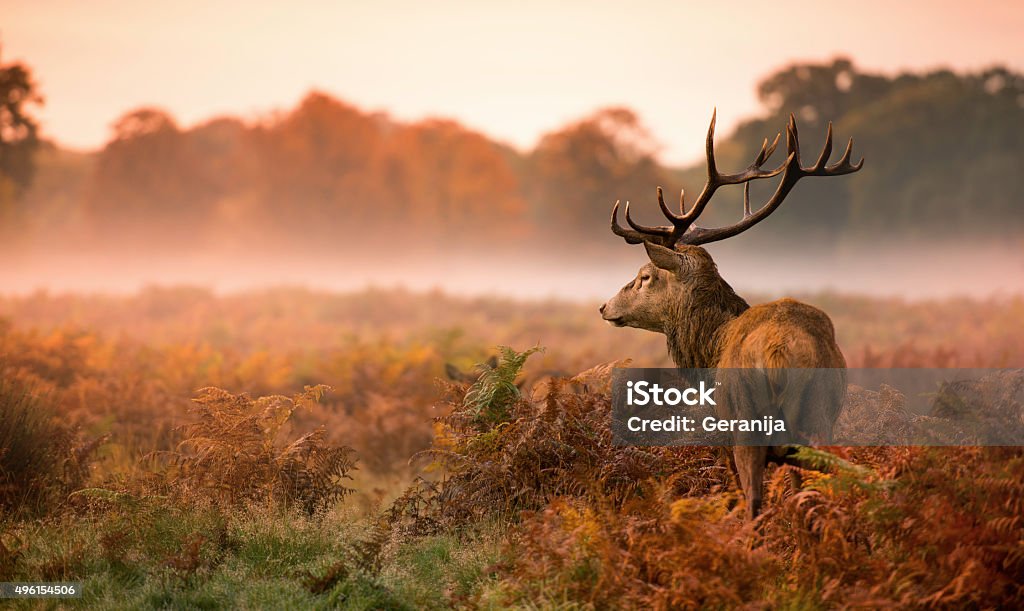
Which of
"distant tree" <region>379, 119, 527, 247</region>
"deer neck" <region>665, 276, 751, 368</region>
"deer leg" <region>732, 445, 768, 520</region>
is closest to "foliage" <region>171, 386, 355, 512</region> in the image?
"deer neck" <region>665, 276, 751, 368</region>

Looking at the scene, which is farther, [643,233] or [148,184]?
[148,184]

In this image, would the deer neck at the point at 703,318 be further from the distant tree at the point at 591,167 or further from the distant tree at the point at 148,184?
the distant tree at the point at 591,167

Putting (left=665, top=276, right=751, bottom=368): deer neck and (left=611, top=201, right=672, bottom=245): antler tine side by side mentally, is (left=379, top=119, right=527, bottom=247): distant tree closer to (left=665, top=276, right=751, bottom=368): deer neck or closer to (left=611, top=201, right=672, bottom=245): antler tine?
(left=611, top=201, right=672, bottom=245): antler tine

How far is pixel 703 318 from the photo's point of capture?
7.16 m

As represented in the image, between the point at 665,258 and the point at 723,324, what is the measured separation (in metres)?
0.61

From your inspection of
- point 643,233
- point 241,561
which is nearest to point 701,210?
point 643,233

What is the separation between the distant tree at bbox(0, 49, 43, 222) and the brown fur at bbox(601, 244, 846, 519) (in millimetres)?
30046

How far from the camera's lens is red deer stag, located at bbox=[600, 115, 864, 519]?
6.34m

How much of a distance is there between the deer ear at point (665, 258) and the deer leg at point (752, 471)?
1.44 m

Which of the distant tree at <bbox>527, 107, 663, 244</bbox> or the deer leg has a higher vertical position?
the distant tree at <bbox>527, 107, 663, 244</bbox>

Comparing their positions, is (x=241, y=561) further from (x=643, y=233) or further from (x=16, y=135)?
(x=16, y=135)

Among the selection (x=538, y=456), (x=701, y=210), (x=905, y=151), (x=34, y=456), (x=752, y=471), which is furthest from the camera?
(x=905, y=151)

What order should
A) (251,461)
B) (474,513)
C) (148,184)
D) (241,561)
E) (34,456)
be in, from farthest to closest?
(148,184), (34,456), (251,461), (474,513), (241,561)

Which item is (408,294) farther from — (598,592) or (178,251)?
(598,592)
